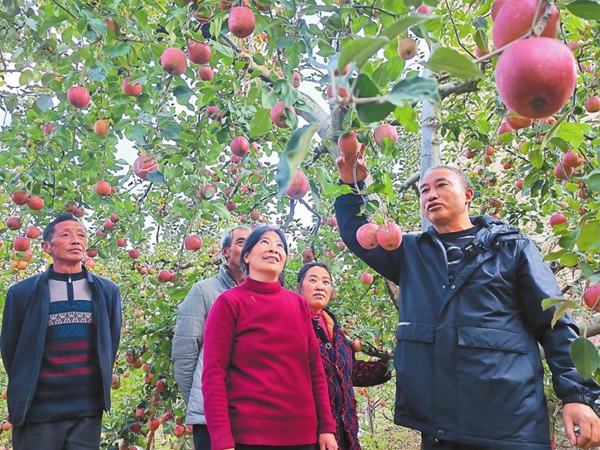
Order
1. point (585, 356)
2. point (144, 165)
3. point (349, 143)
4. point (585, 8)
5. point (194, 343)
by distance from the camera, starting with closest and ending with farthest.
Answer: point (585, 8)
point (585, 356)
point (349, 143)
point (144, 165)
point (194, 343)

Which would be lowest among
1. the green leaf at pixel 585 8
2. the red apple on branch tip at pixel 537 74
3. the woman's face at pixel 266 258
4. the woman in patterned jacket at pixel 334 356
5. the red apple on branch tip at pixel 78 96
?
the woman in patterned jacket at pixel 334 356

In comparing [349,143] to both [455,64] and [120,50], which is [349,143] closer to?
[455,64]

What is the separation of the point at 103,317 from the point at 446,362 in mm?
1577

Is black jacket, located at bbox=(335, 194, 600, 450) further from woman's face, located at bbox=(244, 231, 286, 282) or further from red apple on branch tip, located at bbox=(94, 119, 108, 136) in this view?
red apple on branch tip, located at bbox=(94, 119, 108, 136)

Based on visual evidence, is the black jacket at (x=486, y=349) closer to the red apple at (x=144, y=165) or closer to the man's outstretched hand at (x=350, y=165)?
the man's outstretched hand at (x=350, y=165)

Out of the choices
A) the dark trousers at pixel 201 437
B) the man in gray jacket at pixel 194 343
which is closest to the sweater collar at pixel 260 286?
the man in gray jacket at pixel 194 343

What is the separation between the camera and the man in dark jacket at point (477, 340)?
1442mm

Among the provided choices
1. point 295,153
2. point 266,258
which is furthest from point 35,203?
point 295,153

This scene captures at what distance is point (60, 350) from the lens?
2154mm

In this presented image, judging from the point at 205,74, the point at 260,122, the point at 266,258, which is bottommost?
the point at 266,258

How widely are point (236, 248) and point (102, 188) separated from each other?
0.94 meters

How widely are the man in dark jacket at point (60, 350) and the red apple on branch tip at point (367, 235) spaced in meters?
1.32

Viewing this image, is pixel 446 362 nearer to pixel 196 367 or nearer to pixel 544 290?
pixel 544 290

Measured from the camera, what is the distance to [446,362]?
5.08 feet
